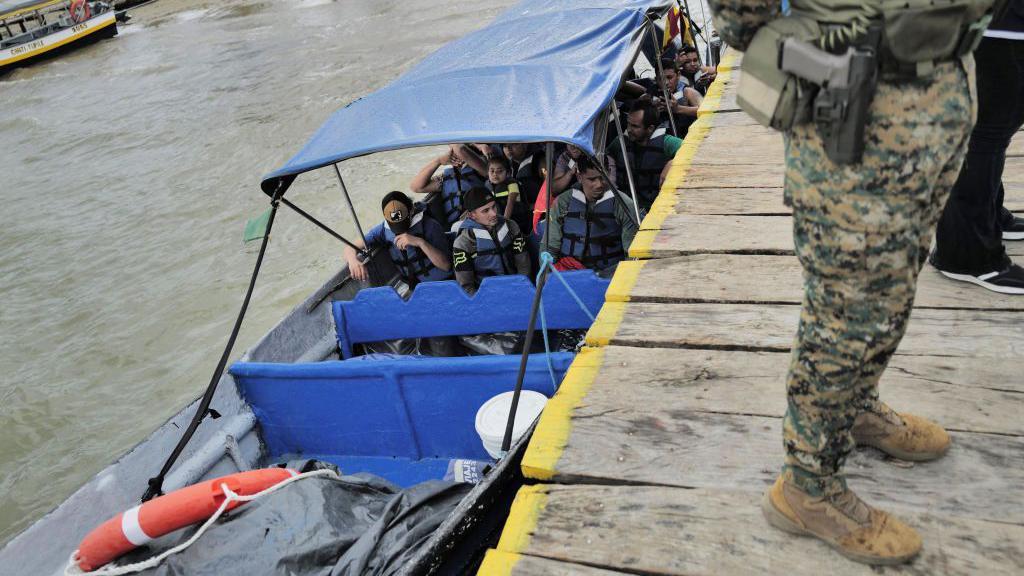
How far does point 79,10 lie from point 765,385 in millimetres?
35471

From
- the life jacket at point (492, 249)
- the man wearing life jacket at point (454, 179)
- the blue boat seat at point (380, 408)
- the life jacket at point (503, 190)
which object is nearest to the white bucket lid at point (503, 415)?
the blue boat seat at point (380, 408)

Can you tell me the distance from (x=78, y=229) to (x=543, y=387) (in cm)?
1266

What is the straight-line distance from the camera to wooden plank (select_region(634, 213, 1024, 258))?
11.3 ft

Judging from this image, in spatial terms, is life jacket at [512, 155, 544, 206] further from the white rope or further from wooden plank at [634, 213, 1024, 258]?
the white rope

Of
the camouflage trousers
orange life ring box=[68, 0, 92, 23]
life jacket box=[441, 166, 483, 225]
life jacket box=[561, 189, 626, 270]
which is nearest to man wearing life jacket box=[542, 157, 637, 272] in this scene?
life jacket box=[561, 189, 626, 270]

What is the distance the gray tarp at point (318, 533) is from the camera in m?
3.07

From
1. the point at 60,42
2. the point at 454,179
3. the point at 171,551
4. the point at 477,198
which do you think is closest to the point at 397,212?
the point at 477,198

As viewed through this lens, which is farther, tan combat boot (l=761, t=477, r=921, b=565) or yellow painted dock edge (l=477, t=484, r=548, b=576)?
yellow painted dock edge (l=477, t=484, r=548, b=576)

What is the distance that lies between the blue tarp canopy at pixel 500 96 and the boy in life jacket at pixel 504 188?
952 millimetres

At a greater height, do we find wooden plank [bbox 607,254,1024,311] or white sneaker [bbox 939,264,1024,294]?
white sneaker [bbox 939,264,1024,294]

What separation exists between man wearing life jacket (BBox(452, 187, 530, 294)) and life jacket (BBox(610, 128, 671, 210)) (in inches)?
55.8

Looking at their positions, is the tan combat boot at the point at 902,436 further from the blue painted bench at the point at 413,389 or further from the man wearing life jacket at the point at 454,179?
the man wearing life jacket at the point at 454,179

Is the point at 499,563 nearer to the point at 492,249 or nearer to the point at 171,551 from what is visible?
the point at 171,551

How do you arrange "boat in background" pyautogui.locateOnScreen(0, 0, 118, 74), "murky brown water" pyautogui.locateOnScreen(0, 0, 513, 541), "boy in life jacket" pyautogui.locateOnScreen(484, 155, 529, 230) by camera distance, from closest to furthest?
"boy in life jacket" pyautogui.locateOnScreen(484, 155, 529, 230) < "murky brown water" pyautogui.locateOnScreen(0, 0, 513, 541) < "boat in background" pyautogui.locateOnScreen(0, 0, 118, 74)
